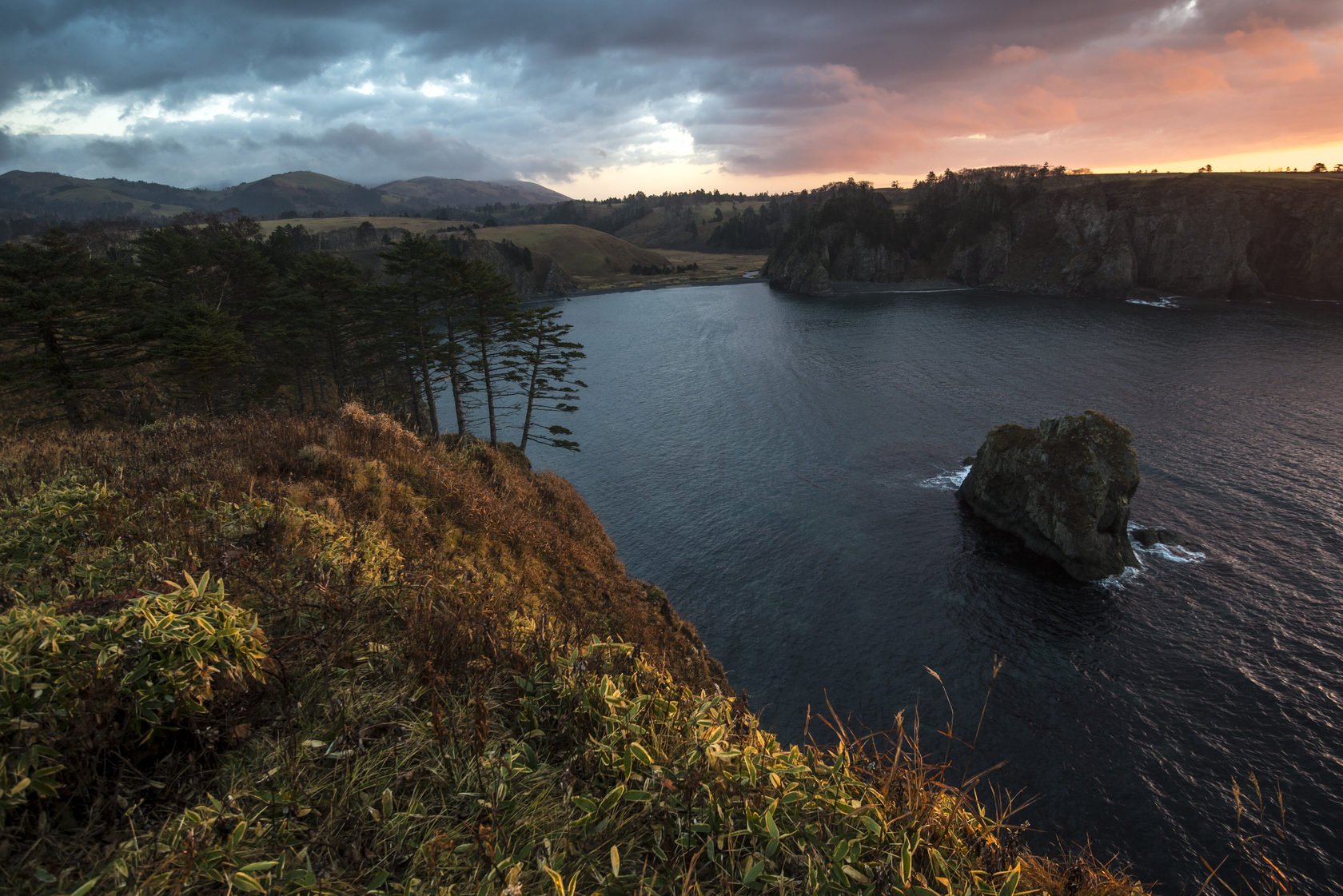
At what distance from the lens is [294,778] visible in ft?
14.2

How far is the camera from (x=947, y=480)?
52.0 meters

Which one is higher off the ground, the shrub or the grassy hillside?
the shrub

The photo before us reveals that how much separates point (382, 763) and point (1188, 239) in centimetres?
18824

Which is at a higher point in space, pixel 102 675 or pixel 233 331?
pixel 102 675

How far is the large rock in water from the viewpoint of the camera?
38.8m

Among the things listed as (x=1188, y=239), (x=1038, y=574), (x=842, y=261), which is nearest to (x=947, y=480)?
(x=1038, y=574)

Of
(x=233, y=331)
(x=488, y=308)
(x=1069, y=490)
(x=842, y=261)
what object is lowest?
(x=1069, y=490)

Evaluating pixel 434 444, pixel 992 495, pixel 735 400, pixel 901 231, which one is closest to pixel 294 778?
pixel 434 444

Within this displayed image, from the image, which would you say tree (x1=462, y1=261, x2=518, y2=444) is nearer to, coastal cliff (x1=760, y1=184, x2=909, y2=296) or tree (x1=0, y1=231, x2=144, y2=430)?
tree (x1=0, y1=231, x2=144, y2=430)

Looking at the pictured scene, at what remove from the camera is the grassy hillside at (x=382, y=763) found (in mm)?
3787

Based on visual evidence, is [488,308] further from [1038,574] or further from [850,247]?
[850,247]

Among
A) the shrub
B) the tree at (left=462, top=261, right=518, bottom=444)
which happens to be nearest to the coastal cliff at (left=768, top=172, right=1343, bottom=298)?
the tree at (left=462, top=261, right=518, bottom=444)

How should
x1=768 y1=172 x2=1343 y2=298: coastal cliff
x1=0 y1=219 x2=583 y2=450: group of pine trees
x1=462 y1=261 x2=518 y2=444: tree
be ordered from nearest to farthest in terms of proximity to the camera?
1. x1=0 y1=219 x2=583 y2=450: group of pine trees
2. x1=462 y1=261 x2=518 y2=444: tree
3. x1=768 y1=172 x2=1343 y2=298: coastal cliff

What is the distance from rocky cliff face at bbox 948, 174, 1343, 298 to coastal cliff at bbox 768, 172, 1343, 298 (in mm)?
218
